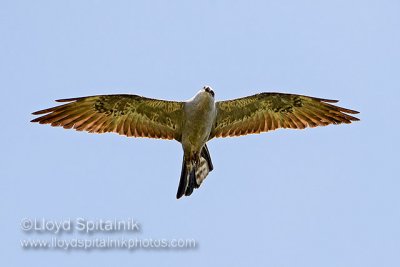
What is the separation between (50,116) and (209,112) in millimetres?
3969

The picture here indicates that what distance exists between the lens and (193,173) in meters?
16.3

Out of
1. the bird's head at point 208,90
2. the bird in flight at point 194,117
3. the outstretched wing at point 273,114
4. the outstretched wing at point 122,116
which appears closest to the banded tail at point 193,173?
the bird in flight at point 194,117

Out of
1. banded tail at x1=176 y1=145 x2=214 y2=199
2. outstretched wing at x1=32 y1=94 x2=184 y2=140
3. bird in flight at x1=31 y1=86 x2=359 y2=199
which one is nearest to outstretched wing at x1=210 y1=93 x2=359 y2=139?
bird in flight at x1=31 y1=86 x2=359 y2=199

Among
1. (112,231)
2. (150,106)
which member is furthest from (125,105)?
(112,231)

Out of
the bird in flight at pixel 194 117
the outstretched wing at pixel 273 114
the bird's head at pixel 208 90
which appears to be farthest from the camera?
the outstretched wing at pixel 273 114

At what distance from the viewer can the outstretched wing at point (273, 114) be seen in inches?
655

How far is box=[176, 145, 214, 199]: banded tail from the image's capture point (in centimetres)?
1609

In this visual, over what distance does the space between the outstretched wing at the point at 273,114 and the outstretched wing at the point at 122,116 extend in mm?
1230

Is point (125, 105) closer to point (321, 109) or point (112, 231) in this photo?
point (112, 231)

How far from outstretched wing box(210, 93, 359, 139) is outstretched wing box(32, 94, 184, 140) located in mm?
1230

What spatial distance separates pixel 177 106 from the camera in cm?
Result: 1625

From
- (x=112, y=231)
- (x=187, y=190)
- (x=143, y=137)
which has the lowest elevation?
(x=112, y=231)

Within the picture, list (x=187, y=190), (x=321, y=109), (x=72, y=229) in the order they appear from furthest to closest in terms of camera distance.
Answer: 1. (x=321, y=109)
2. (x=187, y=190)
3. (x=72, y=229)

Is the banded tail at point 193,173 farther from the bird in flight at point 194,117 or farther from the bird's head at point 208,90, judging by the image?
the bird's head at point 208,90
